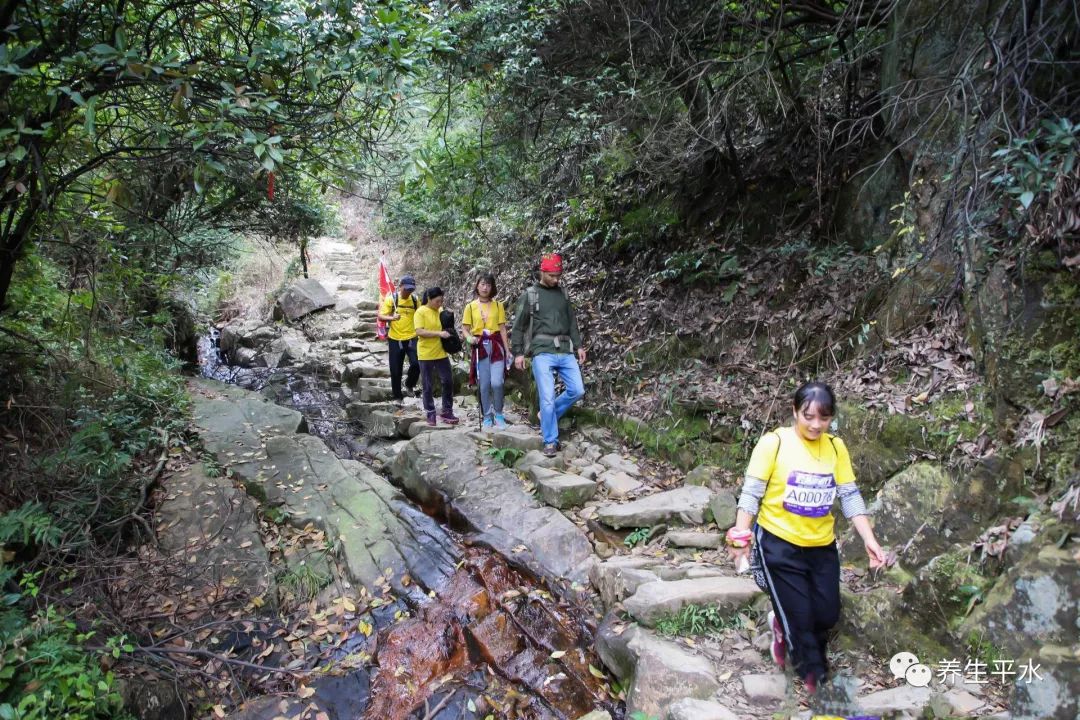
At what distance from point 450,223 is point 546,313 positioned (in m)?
7.51

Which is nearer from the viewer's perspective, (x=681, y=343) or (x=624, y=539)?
(x=624, y=539)

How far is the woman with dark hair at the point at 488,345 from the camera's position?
7.00m

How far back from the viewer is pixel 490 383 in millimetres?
7559

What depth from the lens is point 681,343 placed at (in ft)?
21.8

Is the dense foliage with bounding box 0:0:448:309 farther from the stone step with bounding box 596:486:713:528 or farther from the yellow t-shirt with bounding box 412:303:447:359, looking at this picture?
the stone step with bounding box 596:486:713:528

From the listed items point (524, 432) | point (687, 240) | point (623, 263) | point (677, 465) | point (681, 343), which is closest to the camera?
point (677, 465)

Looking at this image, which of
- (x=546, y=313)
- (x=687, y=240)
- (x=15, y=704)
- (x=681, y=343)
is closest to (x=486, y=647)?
(x=15, y=704)

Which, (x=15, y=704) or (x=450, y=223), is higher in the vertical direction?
(x=450, y=223)

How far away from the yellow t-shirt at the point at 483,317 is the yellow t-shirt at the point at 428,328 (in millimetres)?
636

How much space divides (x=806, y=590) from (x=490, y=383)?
5.12 meters

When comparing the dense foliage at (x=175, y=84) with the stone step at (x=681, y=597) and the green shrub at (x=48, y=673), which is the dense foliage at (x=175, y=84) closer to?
the green shrub at (x=48, y=673)

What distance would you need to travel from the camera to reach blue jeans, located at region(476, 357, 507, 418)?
7.41m

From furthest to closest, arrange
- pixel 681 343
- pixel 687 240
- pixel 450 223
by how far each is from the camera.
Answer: pixel 450 223 → pixel 687 240 → pixel 681 343

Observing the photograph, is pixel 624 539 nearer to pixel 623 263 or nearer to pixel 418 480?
pixel 418 480
